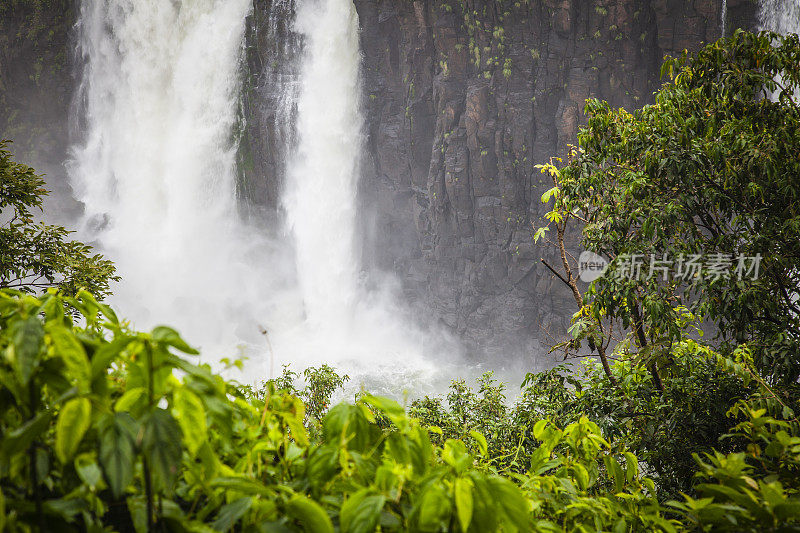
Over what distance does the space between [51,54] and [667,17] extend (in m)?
27.7

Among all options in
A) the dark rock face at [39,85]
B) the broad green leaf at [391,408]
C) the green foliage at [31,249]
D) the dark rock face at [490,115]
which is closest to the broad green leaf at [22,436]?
the broad green leaf at [391,408]

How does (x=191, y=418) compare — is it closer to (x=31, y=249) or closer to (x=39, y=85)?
(x=31, y=249)

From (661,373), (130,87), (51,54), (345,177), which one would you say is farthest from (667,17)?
(51,54)

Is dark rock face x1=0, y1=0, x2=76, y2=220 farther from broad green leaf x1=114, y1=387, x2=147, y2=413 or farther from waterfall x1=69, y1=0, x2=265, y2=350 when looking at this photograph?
broad green leaf x1=114, y1=387, x2=147, y2=413

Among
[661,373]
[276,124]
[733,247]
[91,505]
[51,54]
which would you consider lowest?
[91,505]

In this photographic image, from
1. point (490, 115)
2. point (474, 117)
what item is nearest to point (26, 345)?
point (474, 117)

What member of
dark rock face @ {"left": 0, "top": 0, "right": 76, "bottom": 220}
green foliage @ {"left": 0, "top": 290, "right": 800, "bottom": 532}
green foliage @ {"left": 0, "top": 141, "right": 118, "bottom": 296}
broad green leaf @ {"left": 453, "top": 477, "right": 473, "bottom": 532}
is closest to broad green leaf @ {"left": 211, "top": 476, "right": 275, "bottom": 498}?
green foliage @ {"left": 0, "top": 290, "right": 800, "bottom": 532}

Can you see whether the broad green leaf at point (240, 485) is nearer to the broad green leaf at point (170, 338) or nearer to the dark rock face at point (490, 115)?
the broad green leaf at point (170, 338)

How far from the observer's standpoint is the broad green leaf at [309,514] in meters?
0.58

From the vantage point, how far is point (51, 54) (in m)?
24.8

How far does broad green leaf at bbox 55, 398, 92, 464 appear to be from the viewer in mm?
497

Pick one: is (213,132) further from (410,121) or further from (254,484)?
(254,484)

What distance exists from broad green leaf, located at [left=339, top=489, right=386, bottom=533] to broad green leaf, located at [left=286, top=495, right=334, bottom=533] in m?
0.03

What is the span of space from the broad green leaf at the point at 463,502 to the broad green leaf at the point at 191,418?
1.00 feet
